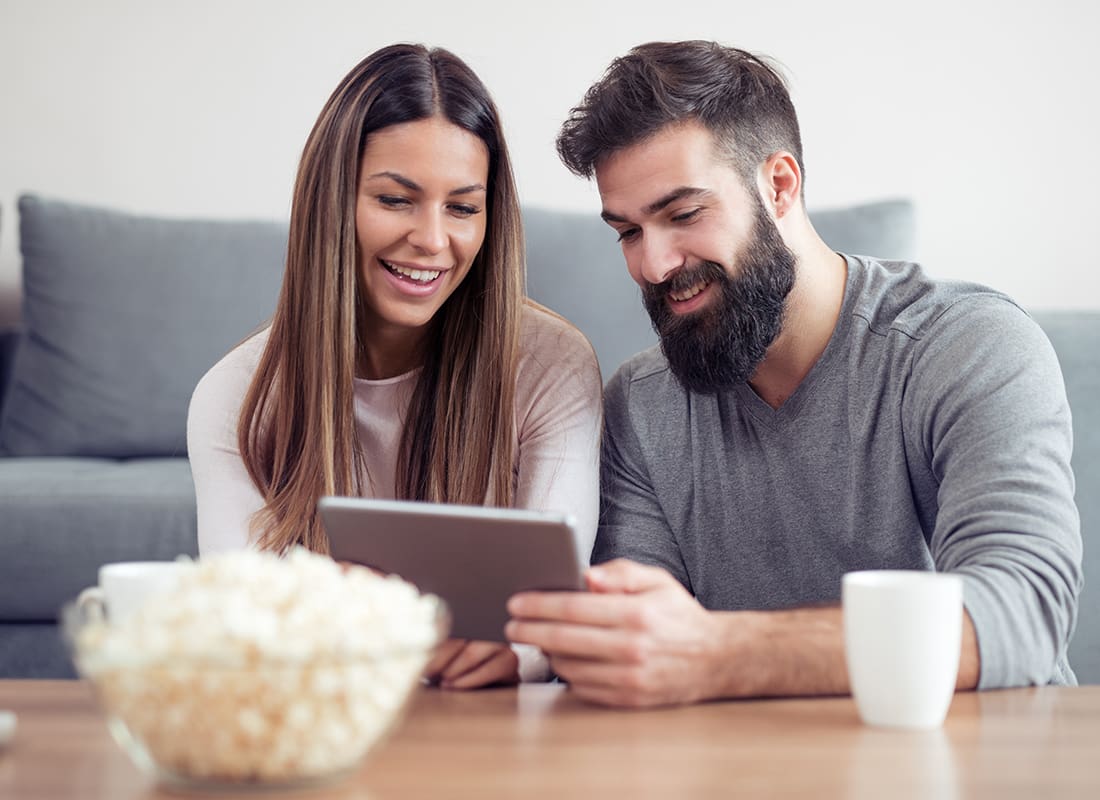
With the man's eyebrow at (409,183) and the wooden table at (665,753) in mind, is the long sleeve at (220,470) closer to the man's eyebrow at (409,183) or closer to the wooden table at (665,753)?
the man's eyebrow at (409,183)

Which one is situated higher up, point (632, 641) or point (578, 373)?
point (578, 373)

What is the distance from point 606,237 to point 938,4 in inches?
40.5

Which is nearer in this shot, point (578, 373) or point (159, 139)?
point (578, 373)

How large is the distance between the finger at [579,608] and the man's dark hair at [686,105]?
764 millimetres

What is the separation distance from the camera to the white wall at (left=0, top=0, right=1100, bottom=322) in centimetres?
287

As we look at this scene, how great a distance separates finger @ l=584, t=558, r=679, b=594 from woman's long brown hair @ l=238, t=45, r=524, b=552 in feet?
2.17

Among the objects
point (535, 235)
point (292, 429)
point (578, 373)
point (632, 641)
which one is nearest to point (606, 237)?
point (535, 235)

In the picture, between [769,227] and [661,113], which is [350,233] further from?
[769,227]

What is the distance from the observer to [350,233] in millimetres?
1660

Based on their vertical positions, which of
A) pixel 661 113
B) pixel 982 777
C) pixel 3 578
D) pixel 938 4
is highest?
pixel 938 4

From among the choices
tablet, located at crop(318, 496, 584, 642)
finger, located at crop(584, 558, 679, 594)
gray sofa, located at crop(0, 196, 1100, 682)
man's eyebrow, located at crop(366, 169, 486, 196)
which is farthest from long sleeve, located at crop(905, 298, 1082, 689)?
gray sofa, located at crop(0, 196, 1100, 682)

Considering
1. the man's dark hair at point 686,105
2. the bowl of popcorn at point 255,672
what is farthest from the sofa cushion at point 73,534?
the bowl of popcorn at point 255,672

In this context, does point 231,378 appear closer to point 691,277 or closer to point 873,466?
point 691,277

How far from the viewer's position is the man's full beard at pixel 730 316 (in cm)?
157
